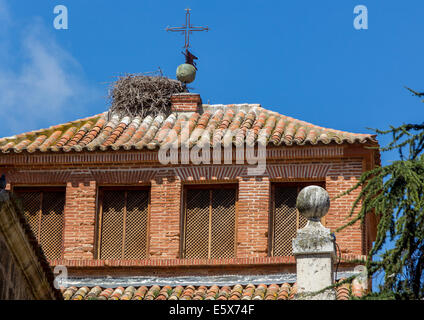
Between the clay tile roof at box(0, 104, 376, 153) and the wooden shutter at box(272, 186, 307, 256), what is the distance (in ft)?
2.88

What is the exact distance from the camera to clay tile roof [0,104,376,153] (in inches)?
827

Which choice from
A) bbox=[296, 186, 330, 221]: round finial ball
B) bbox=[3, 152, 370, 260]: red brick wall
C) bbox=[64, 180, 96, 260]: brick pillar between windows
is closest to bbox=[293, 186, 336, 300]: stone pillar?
bbox=[296, 186, 330, 221]: round finial ball

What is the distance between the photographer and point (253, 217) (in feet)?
67.5

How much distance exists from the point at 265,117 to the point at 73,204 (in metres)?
3.92

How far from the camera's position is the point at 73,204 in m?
21.3

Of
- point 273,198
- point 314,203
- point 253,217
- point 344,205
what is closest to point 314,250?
point 314,203

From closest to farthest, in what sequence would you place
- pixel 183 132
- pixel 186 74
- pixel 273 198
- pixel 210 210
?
pixel 273 198
pixel 210 210
pixel 183 132
pixel 186 74

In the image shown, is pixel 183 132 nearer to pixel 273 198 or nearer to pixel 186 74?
pixel 186 74

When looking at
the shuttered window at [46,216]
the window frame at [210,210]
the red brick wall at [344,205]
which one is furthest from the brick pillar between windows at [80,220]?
the red brick wall at [344,205]

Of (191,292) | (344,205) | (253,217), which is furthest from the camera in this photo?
(253,217)

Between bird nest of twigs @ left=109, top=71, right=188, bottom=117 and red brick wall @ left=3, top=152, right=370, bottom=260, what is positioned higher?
bird nest of twigs @ left=109, top=71, right=188, bottom=117

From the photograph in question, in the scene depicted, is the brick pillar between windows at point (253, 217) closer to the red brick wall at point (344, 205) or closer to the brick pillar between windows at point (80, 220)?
the red brick wall at point (344, 205)

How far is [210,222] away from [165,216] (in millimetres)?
773

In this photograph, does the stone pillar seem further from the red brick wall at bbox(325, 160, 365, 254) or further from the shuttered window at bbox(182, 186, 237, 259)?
the shuttered window at bbox(182, 186, 237, 259)
